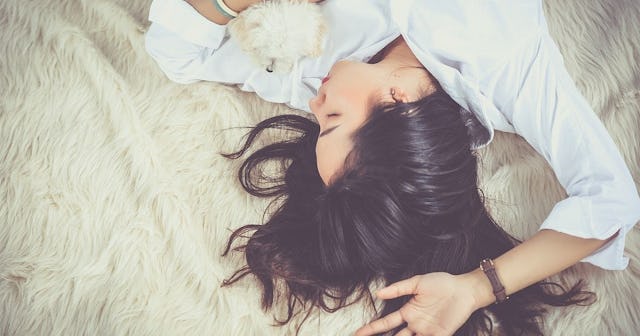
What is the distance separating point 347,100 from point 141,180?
19.4 inches

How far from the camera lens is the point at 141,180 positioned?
1.10 metres

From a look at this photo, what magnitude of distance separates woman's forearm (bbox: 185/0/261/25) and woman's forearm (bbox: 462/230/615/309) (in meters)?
0.73

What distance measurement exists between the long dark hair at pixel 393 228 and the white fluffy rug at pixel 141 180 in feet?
0.17

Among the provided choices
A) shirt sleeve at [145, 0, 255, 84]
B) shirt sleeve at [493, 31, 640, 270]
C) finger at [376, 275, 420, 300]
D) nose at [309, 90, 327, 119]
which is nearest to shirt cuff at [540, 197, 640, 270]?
shirt sleeve at [493, 31, 640, 270]

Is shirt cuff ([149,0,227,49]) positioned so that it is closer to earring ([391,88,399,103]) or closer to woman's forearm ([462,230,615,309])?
earring ([391,88,399,103])

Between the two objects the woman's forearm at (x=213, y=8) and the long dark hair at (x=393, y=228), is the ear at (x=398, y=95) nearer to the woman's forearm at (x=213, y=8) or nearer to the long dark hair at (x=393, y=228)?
the long dark hair at (x=393, y=228)

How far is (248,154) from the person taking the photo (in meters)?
1.17

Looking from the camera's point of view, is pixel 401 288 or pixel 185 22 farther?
pixel 185 22

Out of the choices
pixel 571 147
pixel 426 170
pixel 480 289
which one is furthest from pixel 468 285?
pixel 571 147

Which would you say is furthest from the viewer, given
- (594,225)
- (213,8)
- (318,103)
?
(213,8)

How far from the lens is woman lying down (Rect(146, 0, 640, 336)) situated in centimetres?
94

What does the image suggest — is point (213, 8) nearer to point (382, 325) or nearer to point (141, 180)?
point (141, 180)

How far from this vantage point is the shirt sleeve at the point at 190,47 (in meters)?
1.10

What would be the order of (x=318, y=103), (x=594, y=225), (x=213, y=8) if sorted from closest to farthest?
(x=594, y=225)
(x=318, y=103)
(x=213, y=8)
